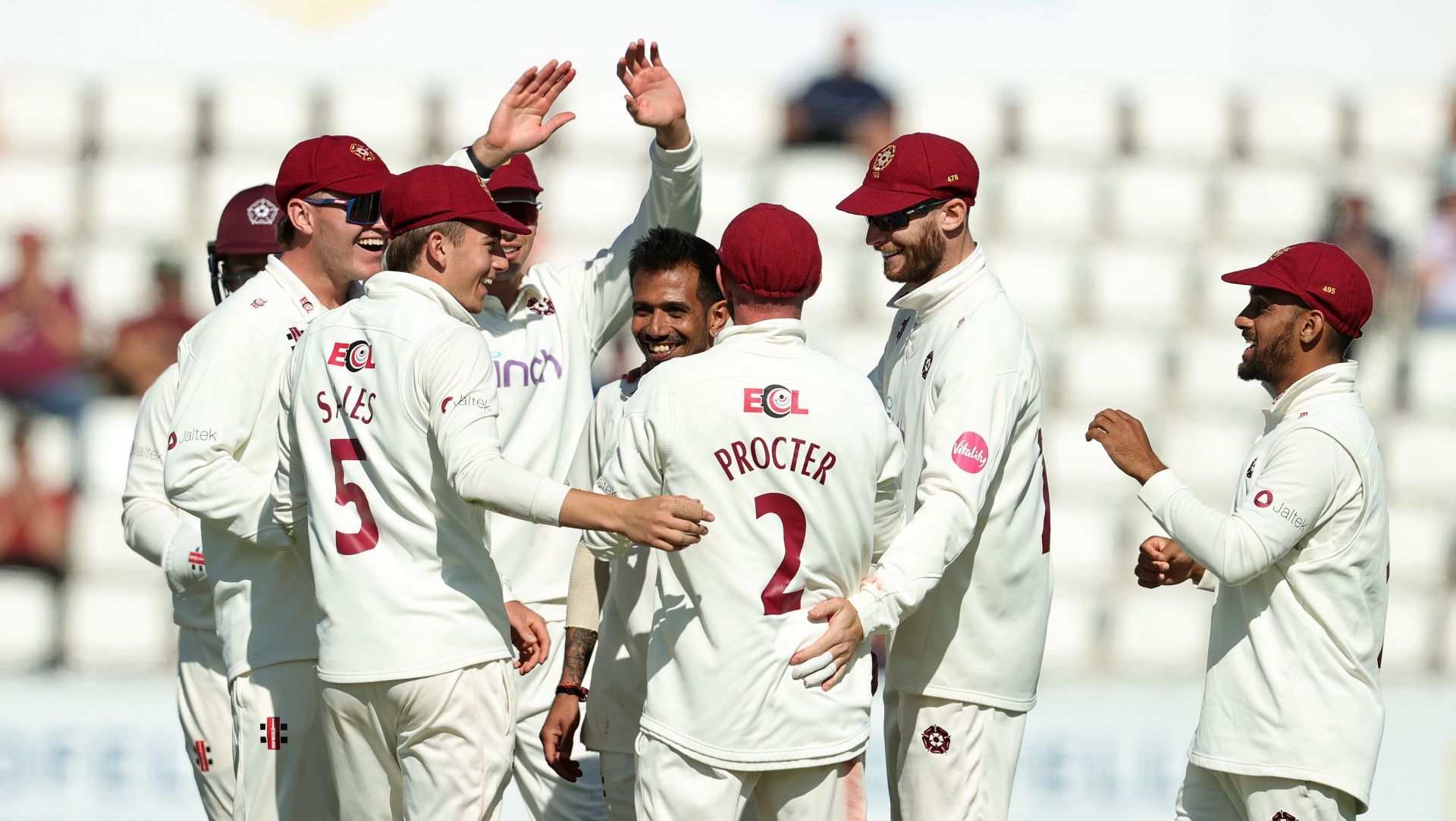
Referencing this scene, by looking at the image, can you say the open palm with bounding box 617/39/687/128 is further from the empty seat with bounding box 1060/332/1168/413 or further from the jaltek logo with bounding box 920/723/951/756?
the empty seat with bounding box 1060/332/1168/413

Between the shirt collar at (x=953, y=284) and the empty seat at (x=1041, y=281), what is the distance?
429 centimetres

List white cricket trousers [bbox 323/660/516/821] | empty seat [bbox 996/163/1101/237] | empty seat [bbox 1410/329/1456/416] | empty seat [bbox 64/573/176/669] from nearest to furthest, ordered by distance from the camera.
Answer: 1. white cricket trousers [bbox 323/660/516/821]
2. empty seat [bbox 64/573/176/669]
3. empty seat [bbox 1410/329/1456/416]
4. empty seat [bbox 996/163/1101/237]

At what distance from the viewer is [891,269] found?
3648 millimetres

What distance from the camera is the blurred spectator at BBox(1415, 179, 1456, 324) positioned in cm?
→ 782

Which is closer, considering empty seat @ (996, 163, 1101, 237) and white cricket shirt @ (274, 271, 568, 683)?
white cricket shirt @ (274, 271, 568, 683)

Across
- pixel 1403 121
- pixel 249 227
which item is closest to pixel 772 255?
pixel 249 227

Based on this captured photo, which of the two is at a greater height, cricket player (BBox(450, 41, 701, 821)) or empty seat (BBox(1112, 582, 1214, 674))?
cricket player (BBox(450, 41, 701, 821))

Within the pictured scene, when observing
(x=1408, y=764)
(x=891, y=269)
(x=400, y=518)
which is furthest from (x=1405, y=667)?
(x=400, y=518)

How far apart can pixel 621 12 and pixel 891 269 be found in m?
5.44

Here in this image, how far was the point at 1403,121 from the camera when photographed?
8344 millimetres

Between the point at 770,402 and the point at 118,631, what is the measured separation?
4702mm

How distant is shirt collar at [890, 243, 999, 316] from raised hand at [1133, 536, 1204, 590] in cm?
80

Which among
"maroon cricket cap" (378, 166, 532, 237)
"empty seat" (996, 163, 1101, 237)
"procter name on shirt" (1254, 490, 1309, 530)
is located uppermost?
"empty seat" (996, 163, 1101, 237)

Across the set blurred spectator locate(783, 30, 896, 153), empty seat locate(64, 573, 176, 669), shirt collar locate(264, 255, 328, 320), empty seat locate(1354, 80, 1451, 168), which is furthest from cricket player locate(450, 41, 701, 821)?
empty seat locate(1354, 80, 1451, 168)
